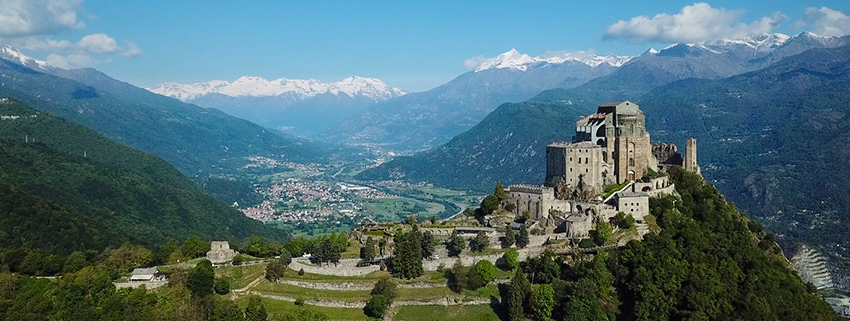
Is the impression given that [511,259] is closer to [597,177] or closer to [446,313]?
[446,313]

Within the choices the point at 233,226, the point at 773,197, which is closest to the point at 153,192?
the point at 233,226

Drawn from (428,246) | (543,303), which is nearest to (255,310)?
(428,246)

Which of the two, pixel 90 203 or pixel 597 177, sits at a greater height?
pixel 597 177

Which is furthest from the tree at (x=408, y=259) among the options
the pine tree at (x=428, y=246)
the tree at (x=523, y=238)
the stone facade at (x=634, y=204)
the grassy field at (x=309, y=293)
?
the stone facade at (x=634, y=204)

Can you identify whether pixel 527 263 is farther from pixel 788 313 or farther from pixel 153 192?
pixel 153 192

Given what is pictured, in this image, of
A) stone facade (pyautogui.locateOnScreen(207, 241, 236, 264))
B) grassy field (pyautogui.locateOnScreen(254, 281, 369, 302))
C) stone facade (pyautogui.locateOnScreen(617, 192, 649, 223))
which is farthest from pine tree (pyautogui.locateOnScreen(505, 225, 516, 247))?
stone facade (pyautogui.locateOnScreen(207, 241, 236, 264))

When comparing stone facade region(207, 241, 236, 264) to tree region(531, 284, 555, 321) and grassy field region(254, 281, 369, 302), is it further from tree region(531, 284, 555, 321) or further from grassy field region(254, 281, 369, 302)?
tree region(531, 284, 555, 321)
